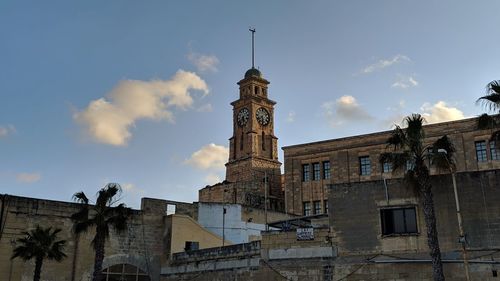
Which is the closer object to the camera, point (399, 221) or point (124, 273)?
point (399, 221)

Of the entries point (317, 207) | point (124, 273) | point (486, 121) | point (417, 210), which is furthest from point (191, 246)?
point (486, 121)

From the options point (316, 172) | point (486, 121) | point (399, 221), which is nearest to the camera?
point (486, 121)

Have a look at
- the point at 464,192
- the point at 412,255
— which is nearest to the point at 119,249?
the point at 412,255

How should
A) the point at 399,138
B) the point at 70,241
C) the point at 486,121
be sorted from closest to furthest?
the point at 486,121 → the point at 399,138 → the point at 70,241

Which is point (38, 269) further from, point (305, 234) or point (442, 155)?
point (442, 155)

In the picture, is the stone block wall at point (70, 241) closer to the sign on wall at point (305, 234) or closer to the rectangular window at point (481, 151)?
the sign on wall at point (305, 234)

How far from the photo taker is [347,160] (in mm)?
49000

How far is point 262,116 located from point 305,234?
4639 centimetres

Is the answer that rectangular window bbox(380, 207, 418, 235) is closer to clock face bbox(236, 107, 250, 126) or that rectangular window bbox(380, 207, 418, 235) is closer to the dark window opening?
the dark window opening

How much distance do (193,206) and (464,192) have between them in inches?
847

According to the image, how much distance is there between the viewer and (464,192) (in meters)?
22.4

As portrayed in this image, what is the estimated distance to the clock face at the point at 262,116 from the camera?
232 feet

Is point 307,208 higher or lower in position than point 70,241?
higher

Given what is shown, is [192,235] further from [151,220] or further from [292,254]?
[292,254]
